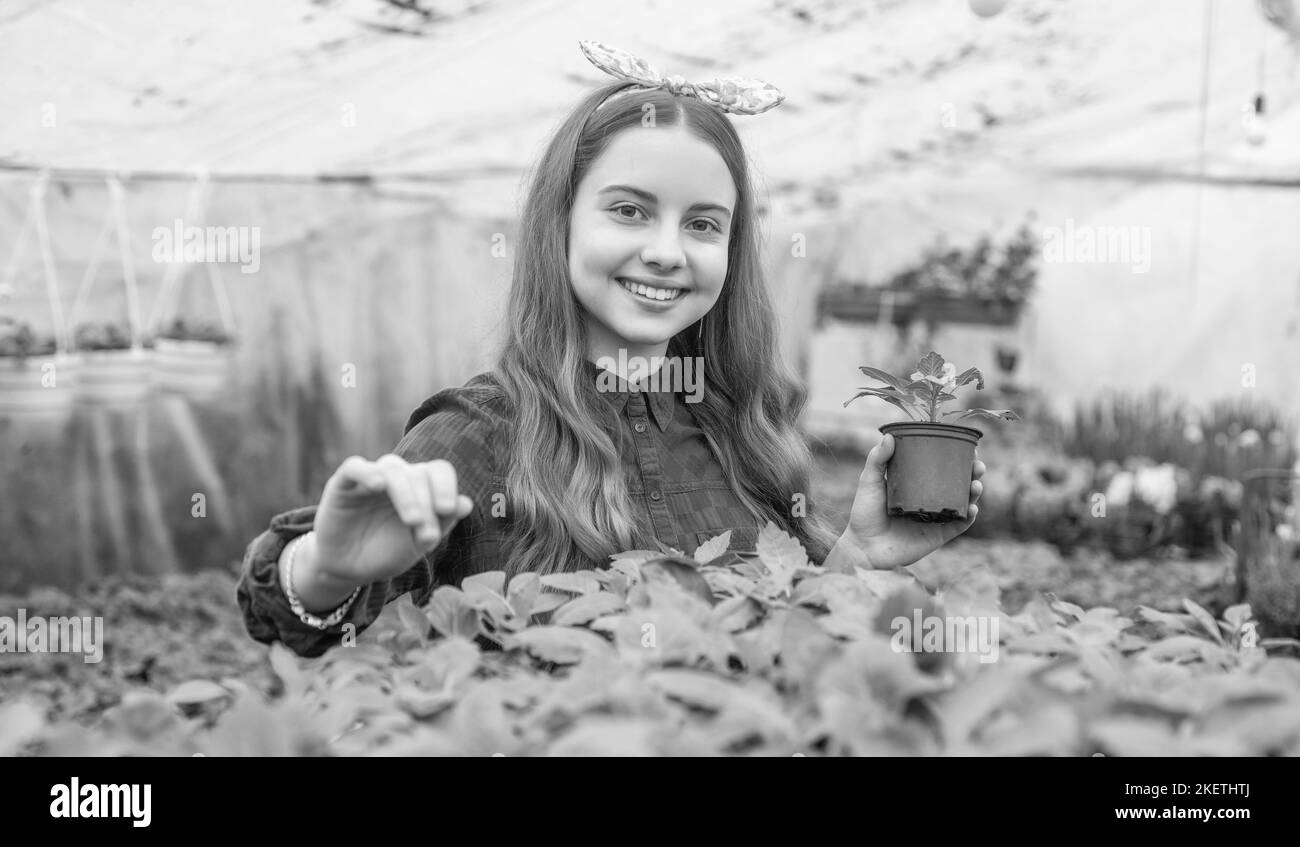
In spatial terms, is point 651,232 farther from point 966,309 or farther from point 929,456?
point 966,309

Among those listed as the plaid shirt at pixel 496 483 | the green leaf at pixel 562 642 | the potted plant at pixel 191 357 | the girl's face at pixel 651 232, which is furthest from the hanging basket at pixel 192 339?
the green leaf at pixel 562 642

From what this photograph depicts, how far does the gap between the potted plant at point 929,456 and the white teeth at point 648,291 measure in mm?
308

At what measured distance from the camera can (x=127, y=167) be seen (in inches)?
186

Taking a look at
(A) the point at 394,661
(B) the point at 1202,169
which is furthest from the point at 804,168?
(A) the point at 394,661

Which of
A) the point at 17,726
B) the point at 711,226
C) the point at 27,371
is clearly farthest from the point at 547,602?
the point at 27,371

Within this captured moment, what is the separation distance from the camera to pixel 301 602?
1.36 m

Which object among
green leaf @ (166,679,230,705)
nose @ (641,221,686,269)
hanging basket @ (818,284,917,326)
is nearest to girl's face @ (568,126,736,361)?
nose @ (641,221,686,269)

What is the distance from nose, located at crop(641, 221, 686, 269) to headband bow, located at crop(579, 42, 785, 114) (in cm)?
27

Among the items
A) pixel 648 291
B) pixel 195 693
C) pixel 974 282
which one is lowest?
pixel 195 693

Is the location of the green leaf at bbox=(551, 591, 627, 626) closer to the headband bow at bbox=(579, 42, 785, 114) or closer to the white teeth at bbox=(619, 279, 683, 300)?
the white teeth at bbox=(619, 279, 683, 300)

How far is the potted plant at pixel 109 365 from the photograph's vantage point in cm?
470

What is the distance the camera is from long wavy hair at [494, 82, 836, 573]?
167cm

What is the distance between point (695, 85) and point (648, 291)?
1.21 ft

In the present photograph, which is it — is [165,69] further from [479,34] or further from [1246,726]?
[1246,726]
